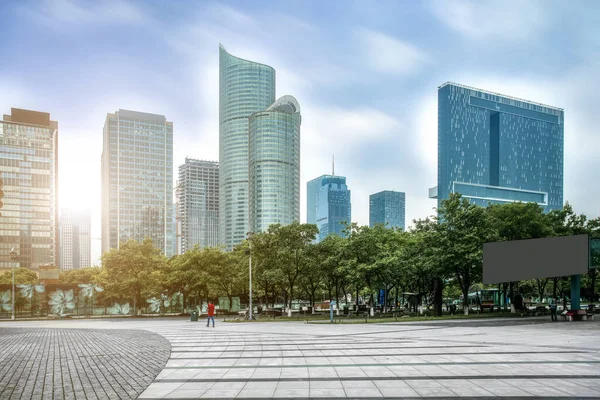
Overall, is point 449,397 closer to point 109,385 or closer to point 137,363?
point 109,385

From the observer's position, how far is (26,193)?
6407 inches

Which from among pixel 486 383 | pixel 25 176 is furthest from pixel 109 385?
pixel 25 176

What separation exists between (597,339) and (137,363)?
20.1 m

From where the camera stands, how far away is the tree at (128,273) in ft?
198

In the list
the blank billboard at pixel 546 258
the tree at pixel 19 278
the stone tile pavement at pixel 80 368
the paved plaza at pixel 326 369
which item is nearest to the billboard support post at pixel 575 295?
the blank billboard at pixel 546 258

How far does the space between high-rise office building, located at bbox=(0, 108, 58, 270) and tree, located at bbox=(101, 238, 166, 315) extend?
4597 inches

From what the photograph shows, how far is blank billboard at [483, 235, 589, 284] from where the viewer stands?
37.2 m

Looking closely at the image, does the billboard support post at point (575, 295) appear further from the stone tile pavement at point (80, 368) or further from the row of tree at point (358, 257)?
the stone tile pavement at point (80, 368)

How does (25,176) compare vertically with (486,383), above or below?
above

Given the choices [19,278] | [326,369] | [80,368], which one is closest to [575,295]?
[326,369]

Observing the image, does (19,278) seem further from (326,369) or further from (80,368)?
(326,369)

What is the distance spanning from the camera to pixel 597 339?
75.9 ft

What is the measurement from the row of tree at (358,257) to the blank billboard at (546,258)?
4.75 metres

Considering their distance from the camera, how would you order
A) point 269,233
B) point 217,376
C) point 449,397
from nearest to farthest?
point 449,397, point 217,376, point 269,233
